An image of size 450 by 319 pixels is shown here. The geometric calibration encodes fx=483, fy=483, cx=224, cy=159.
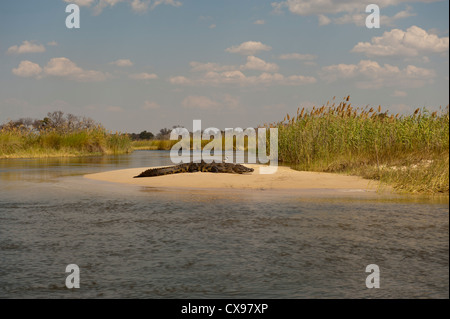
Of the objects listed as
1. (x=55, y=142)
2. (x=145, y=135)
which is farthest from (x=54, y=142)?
(x=145, y=135)

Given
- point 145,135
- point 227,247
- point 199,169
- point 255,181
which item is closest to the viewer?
point 227,247

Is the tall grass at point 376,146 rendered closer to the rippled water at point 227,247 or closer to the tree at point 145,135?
the rippled water at point 227,247

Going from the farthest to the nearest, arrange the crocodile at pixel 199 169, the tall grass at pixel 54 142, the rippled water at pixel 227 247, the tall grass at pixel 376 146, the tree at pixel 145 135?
the tree at pixel 145 135, the tall grass at pixel 54 142, the crocodile at pixel 199 169, the tall grass at pixel 376 146, the rippled water at pixel 227 247

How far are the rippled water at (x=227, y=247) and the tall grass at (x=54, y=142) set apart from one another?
2783 cm

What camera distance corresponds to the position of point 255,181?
14.4 m

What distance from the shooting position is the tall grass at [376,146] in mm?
12164

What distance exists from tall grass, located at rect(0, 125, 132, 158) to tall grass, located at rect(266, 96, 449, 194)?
2261 centimetres

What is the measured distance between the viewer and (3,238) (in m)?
6.74

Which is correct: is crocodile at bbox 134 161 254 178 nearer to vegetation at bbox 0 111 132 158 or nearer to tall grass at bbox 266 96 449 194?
tall grass at bbox 266 96 449 194

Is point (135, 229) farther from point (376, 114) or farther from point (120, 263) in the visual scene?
point (376, 114)

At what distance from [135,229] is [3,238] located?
1.83 meters

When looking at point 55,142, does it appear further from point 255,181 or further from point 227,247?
point 227,247

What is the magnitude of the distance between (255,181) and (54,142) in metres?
29.3

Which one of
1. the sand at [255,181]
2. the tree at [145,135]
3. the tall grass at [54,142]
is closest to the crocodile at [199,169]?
the sand at [255,181]
